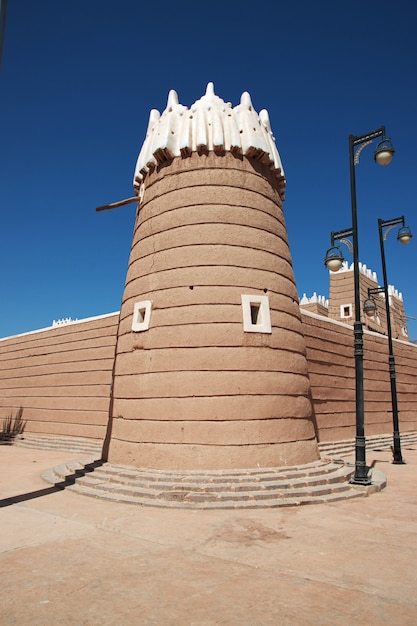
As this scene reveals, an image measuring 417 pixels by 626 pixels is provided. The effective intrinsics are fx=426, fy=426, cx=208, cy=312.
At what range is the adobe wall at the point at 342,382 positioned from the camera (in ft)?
47.0

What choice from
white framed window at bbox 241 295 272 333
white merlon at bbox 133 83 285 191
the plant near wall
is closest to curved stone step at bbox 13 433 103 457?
the plant near wall

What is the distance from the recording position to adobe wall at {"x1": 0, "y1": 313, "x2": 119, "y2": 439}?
16.4 metres

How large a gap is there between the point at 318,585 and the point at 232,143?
31.5 feet

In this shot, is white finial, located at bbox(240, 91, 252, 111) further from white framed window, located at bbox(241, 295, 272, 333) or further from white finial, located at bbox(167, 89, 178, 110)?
white framed window, located at bbox(241, 295, 272, 333)

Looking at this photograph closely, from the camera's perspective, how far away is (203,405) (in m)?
8.78

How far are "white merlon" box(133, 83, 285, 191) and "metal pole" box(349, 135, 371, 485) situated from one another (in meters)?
2.33

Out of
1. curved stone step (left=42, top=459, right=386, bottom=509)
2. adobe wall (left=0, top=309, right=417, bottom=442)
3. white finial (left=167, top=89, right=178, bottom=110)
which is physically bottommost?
curved stone step (left=42, top=459, right=386, bottom=509)

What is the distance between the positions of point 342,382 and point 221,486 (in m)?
9.40

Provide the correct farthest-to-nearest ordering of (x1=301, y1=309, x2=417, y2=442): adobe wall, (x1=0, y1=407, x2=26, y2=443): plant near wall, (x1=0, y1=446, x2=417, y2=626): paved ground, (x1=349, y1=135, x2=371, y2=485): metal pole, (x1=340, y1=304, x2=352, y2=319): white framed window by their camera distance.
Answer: (x1=340, y1=304, x2=352, y2=319): white framed window < (x1=0, y1=407, x2=26, y2=443): plant near wall < (x1=301, y1=309, x2=417, y2=442): adobe wall < (x1=349, y1=135, x2=371, y2=485): metal pole < (x1=0, y1=446, x2=417, y2=626): paved ground

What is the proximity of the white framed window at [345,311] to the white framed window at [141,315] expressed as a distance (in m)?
20.9

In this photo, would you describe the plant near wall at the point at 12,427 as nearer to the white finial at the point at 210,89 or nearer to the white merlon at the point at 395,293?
the white finial at the point at 210,89

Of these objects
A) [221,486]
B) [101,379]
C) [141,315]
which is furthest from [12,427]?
[221,486]

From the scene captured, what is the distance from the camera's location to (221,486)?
7586mm

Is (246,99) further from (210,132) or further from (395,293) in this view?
(395,293)
